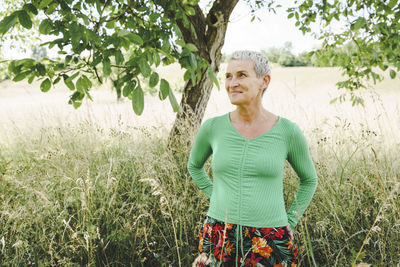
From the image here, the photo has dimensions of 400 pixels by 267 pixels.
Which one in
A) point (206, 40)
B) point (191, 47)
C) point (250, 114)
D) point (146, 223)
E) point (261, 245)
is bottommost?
point (146, 223)

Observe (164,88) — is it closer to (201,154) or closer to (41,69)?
(201,154)

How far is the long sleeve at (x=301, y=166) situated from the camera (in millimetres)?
1549

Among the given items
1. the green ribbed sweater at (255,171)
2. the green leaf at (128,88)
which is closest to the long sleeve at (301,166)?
the green ribbed sweater at (255,171)

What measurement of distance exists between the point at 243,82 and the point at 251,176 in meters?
0.50

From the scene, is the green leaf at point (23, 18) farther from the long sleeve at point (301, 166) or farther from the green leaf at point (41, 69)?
the long sleeve at point (301, 166)

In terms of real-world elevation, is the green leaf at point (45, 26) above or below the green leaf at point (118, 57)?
above

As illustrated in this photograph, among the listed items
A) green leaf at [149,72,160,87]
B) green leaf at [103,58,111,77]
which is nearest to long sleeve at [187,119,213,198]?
green leaf at [149,72,160,87]

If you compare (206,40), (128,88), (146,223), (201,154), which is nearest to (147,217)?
(146,223)

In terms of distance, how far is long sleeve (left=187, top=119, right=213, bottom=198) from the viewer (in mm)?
1738

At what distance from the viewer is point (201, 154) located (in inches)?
72.1

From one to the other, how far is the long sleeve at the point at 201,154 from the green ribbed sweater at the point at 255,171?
0.14 meters

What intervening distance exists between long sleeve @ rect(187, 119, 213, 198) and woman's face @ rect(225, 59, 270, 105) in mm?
Result: 269

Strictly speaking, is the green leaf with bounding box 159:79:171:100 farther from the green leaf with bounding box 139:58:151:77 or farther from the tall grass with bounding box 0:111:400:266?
the tall grass with bounding box 0:111:400:266

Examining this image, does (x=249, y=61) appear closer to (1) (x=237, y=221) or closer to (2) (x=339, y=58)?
(1) (x=237, y=221)
